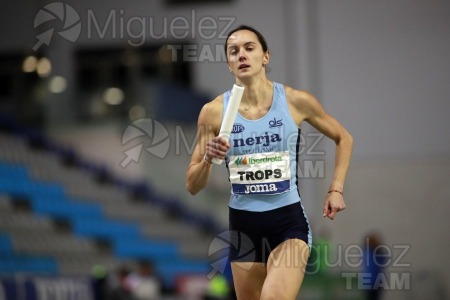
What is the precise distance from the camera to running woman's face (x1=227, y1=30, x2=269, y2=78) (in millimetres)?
5773

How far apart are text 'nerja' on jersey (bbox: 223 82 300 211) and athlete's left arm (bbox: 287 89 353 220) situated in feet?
0.32

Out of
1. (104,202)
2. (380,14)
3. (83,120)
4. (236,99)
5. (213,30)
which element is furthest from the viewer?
(83,120)

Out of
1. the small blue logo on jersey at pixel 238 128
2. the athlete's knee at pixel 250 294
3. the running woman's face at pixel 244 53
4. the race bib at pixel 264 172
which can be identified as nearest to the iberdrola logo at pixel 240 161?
the race bib at pixel 264 172

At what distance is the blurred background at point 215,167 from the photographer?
55.7 feet

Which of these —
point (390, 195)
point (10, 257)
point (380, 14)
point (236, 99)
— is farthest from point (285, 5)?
point (236, 99)

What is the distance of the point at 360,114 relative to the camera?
686 inches

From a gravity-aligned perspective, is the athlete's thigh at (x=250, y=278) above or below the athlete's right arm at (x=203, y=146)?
below

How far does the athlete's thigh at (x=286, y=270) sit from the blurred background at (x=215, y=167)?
9076 mm

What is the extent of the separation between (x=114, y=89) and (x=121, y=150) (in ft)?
6.97

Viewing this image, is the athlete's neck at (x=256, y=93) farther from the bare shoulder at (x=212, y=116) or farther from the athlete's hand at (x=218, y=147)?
the athlete's hand at (x=218, y=147)

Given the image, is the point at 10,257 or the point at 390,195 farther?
the point at 390,195

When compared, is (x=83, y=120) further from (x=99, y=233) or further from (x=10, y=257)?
(x=10, y=257)

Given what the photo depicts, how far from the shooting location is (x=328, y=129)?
598 cm

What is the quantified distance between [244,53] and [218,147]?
0.91 meters
